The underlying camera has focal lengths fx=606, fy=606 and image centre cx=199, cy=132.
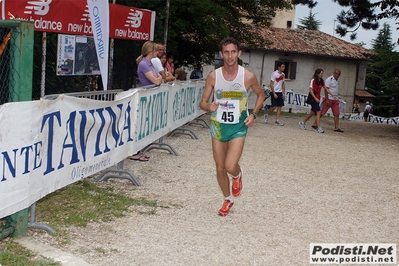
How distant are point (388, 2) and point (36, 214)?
56.0 feet

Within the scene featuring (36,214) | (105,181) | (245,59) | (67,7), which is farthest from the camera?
(245,59)

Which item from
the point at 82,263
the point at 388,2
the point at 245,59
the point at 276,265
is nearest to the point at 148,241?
the point at 82,263

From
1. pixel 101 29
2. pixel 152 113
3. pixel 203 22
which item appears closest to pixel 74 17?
pixel 101 29

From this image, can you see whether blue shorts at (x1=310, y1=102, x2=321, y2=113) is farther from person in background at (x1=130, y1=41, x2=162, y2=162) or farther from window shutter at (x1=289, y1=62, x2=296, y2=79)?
window shutter at (x1=289, y1=62, x2=296, y2=79)

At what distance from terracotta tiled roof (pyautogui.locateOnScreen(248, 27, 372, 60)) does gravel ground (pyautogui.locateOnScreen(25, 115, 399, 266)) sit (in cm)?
3707

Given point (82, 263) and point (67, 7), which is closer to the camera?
point (82, 263)

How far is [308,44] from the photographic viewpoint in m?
50.7

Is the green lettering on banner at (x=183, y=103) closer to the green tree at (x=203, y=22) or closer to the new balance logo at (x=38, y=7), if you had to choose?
the new balance logo at (x=38, y=7)

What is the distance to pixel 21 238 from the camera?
5.55 m

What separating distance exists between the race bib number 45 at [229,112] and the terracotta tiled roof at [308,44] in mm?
41463

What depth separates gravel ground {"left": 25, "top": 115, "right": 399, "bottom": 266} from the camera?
547 cm

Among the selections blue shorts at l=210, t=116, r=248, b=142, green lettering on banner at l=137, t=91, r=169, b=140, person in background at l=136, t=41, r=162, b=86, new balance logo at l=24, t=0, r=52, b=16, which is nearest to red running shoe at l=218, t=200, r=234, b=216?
blue shorts at l=210, t=116, r=248, b=142

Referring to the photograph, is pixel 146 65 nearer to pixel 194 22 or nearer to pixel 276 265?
pixel 276 265

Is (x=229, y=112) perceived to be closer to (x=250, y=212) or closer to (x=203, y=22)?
(x=250, y=212)
